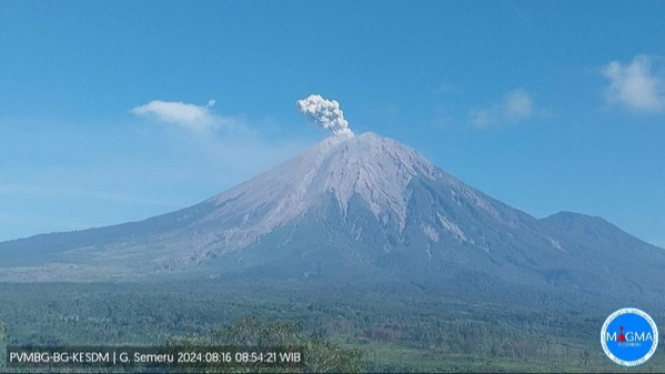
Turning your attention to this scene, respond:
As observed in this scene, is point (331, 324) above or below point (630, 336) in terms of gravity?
below

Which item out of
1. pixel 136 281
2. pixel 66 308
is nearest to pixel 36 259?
pixel 136 281

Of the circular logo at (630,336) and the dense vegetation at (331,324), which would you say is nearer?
the circular logo at (630,336)

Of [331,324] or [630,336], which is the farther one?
[331,324]

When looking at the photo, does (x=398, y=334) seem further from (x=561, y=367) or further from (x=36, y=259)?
(x=36, y=259)

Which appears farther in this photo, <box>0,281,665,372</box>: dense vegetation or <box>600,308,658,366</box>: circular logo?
<box>0,281,665,372</box>: dense vegetation
